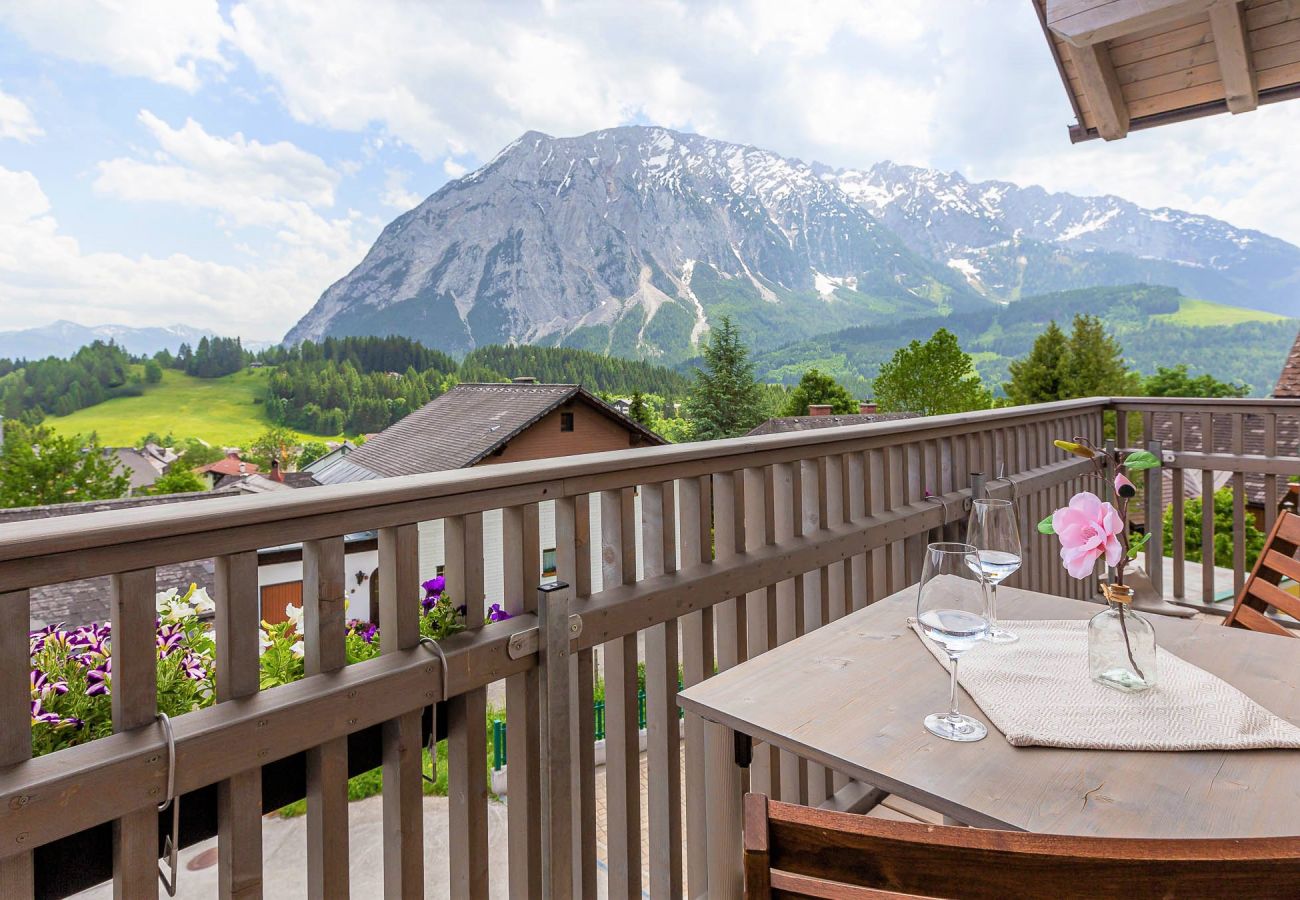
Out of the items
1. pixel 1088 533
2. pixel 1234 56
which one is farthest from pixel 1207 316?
pixel 1088 533

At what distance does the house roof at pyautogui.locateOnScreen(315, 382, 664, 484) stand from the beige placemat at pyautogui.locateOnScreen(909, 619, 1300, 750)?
21.2 feet

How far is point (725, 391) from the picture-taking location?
966 inches

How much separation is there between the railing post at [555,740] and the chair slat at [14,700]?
1.80ft

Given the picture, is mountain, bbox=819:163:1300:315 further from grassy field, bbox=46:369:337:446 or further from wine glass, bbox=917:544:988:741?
wine glass, bbox=917:544:988:741

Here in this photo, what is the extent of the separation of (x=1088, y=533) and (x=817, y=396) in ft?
78.8

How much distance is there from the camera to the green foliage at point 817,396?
2361 cm

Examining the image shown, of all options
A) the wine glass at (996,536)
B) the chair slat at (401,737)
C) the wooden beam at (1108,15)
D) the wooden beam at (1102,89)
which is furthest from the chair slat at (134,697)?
the wooden beam at (1102,89)

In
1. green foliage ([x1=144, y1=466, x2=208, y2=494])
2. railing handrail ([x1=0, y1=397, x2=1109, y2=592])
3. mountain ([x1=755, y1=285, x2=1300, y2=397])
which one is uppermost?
mountain ([x1=755, y1=285, x2=1300, y2=397])

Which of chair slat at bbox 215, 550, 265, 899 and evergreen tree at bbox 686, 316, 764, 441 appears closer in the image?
chair slat at bbox 215, 550, 265, 899

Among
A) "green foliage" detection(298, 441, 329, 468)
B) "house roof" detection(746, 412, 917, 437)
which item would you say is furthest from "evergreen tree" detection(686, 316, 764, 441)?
"green foliage" detection(298, 441, 329, 468)

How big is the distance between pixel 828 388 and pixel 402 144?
3854cm

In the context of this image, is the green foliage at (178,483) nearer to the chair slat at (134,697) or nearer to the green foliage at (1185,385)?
the chair slat at (134,697)

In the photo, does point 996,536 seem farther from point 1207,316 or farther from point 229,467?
point 1207,316

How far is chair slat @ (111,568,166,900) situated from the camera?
679mm
